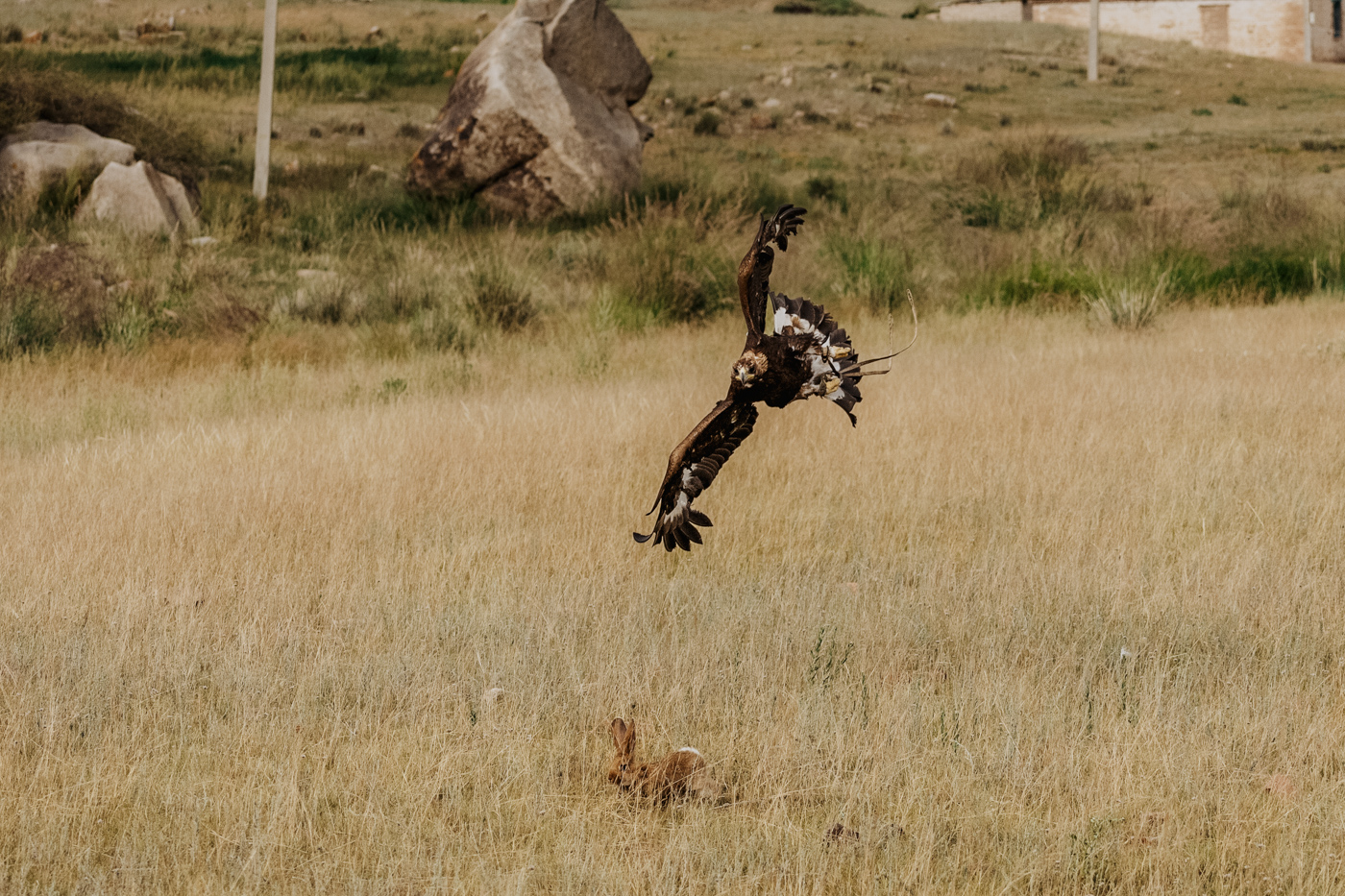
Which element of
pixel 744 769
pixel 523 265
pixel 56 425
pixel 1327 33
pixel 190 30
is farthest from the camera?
pixel 1327 33

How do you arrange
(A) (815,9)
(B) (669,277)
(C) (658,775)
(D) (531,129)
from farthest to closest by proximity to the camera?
(A) (815,9)
(D) (531,129)
(B) (669,277)
(C) (658,775)

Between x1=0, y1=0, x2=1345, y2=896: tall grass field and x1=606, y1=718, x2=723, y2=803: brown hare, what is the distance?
0.07 meters

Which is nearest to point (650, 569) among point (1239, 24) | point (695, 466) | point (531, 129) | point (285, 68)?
point (695, 466)

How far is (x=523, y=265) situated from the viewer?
12820 mm

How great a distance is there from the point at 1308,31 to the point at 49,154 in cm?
4053

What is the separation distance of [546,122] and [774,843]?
13.3 m

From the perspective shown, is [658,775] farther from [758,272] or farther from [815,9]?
[815,9]

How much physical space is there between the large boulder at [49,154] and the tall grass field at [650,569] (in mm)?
320

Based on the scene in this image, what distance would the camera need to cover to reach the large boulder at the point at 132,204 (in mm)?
13492

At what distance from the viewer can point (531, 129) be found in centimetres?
1523

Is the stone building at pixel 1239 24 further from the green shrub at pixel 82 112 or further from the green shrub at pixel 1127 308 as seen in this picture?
the green shrub at pixel 82 112

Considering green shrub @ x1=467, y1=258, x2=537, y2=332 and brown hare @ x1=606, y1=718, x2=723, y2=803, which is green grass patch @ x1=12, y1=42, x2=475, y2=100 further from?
brown hare @ x1=606, y1=718, x2=723, y2=803

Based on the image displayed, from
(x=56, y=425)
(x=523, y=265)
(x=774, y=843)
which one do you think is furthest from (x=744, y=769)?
(x=523, y=265)

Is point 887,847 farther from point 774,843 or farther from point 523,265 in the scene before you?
point 523,265
